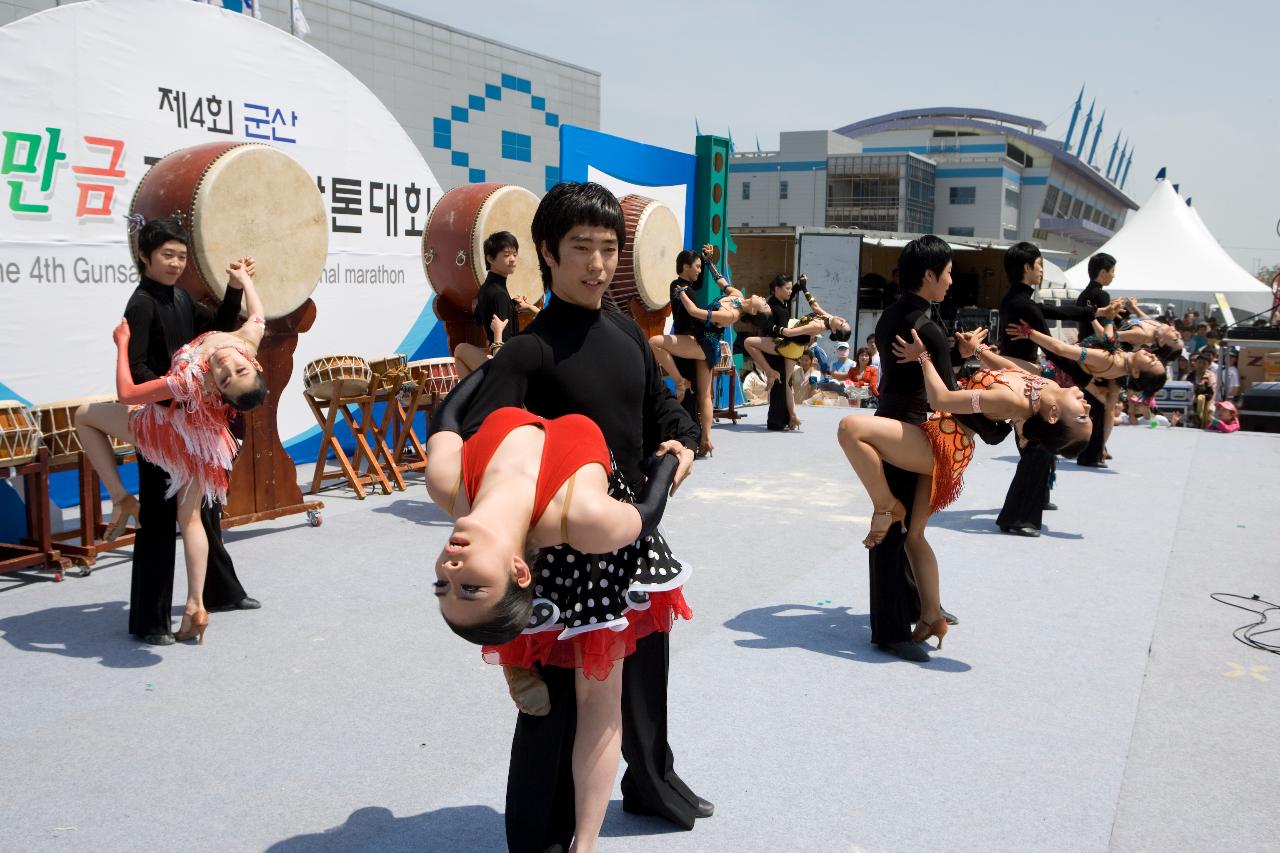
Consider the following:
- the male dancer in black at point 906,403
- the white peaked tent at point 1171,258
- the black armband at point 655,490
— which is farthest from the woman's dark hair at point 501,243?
the white peaked tent at point 1171,258

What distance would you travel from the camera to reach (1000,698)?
3.45 m

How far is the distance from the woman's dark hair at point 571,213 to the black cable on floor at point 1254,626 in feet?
11.1

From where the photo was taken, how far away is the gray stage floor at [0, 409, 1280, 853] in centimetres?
257

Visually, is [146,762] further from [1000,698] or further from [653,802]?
[1000,698]

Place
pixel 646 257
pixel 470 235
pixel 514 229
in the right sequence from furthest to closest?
pixel 646 257
pixel 514 229
pixel 470 235

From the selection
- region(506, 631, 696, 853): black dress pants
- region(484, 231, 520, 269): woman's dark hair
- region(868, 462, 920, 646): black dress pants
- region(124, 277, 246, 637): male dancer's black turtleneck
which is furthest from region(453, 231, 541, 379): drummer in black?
region(506, 631, 696, 853): black dress pants

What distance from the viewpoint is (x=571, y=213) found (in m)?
2.11

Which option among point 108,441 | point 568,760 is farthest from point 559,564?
point 108,441

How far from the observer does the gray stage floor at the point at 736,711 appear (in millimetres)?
2570

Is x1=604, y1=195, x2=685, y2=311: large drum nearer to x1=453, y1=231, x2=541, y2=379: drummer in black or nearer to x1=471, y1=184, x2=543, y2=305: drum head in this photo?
x1=471, y1=184, x2=543, y2=305: drum head

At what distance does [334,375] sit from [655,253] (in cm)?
300

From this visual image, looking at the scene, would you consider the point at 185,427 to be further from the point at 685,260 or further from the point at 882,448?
the point at 685,260

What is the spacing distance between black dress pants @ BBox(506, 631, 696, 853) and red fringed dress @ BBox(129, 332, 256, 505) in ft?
6.82

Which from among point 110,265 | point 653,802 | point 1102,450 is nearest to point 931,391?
point 653,802
